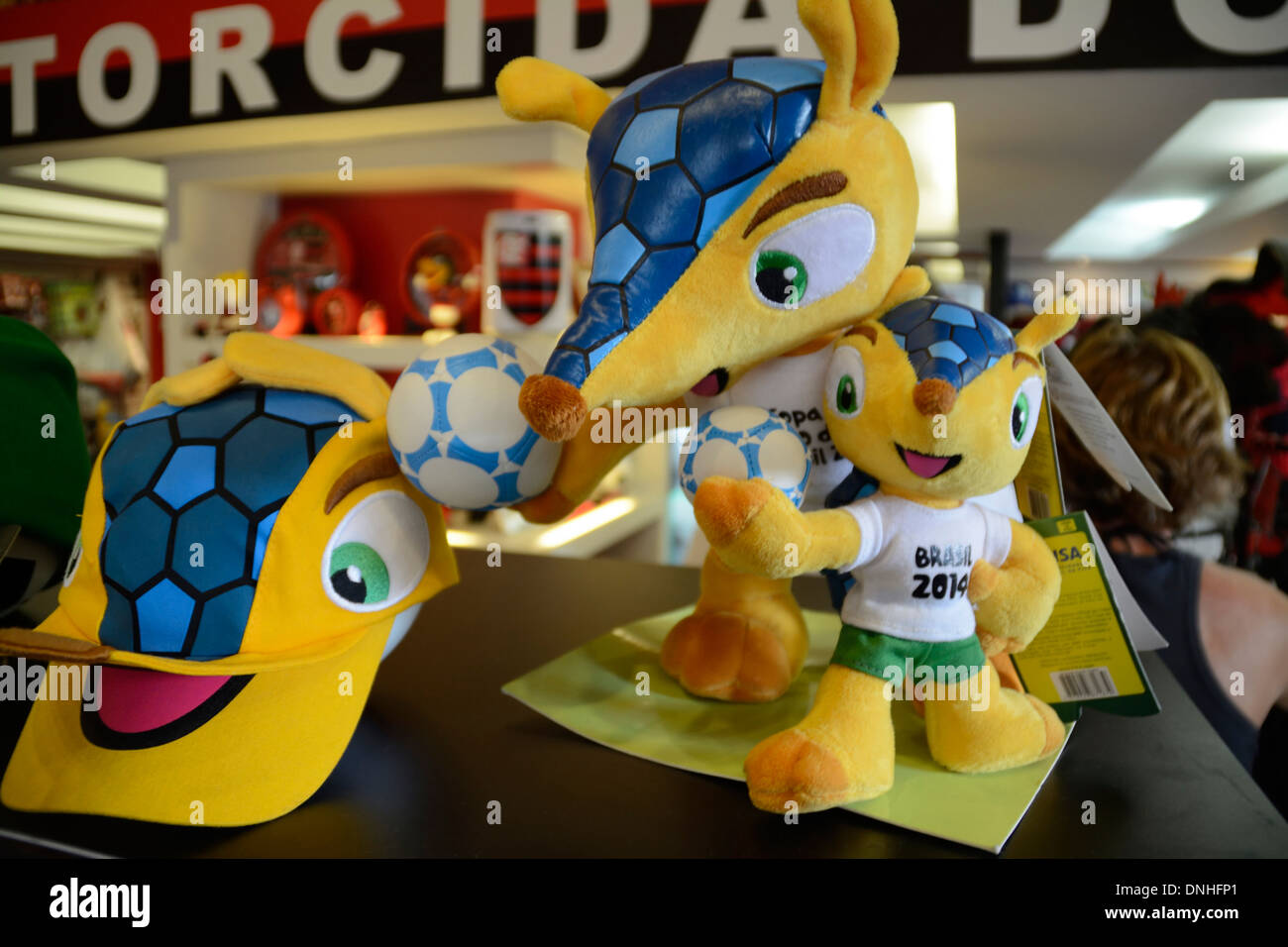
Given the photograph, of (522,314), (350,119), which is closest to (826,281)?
(522,314)

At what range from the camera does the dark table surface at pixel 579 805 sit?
455mm

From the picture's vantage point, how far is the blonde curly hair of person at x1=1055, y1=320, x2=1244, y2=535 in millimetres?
920

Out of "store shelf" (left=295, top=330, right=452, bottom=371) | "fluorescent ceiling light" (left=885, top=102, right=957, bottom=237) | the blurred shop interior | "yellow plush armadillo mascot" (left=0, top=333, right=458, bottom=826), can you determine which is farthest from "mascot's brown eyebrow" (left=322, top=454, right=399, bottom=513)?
"store shelf" (left=295, top=330, right=452, bottom=371)

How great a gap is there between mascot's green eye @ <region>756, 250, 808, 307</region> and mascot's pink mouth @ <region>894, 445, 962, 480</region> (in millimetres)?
95

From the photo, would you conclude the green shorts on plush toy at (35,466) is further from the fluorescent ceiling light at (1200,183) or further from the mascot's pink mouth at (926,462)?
the fluorescent ceiling light at (1200,183)

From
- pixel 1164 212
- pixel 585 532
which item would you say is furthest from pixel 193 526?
pixel 1164 212

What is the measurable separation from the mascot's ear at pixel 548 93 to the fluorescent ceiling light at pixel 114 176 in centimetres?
240

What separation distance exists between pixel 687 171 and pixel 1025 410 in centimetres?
21

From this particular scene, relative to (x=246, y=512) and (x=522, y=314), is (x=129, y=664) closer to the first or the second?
(x=246, y=512)

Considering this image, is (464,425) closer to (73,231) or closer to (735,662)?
(735,662)

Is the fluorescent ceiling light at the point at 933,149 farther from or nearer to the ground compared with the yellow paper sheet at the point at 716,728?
farther from the ground

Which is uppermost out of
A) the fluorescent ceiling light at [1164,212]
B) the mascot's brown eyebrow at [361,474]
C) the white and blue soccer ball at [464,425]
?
the fluorescent ceiling light at [1164,212]

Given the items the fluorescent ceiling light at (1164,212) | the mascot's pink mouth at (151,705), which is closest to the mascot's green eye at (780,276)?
the mascot's pink mouth at (151,705)
